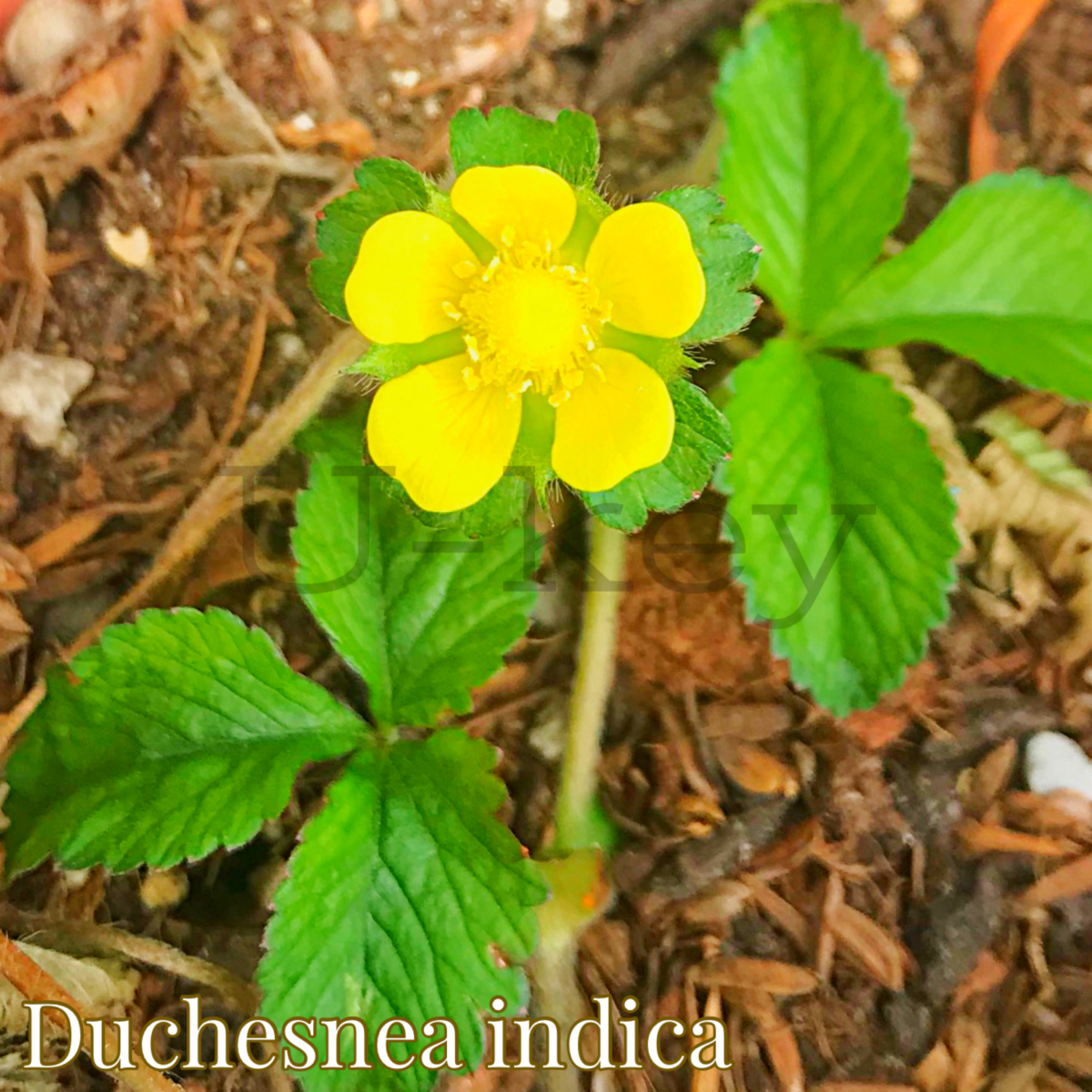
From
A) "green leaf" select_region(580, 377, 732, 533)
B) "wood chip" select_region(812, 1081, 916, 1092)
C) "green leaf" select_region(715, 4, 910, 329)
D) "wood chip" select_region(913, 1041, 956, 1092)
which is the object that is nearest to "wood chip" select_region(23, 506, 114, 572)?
"green leaf" select_region(580, 377, 732, 533)

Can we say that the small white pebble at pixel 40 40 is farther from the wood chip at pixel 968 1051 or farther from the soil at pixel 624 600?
the wood chip at pixel 968 1051

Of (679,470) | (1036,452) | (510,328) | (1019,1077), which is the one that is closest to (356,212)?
(510,328)

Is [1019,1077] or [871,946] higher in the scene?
[871,946]

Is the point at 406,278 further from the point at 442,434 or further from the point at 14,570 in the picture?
the point at 14,570

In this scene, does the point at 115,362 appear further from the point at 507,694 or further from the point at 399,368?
the point at 507,694

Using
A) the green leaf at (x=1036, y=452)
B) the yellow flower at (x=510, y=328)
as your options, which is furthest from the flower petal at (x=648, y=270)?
the green leaf at (x=1036, y=452)

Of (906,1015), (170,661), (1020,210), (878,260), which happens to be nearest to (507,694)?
(170,661)

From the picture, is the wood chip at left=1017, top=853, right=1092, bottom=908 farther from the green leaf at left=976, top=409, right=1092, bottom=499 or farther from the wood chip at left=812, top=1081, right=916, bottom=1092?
the green leaf at left=976, top=409, right=1092, bottom=499

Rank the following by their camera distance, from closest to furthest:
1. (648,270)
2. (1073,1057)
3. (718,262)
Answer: (648,270) → (718,262) → (1073,1057)
